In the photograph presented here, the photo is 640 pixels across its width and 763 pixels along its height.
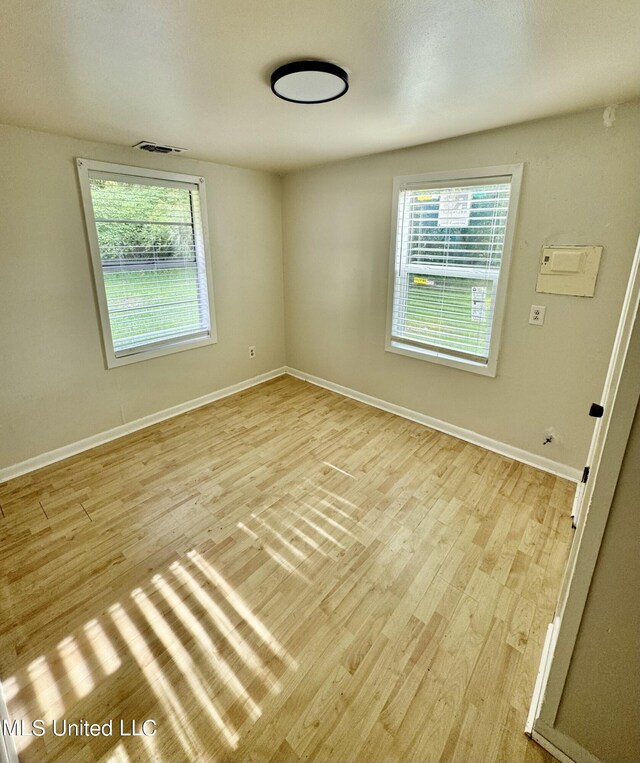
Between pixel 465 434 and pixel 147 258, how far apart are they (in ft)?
9.94

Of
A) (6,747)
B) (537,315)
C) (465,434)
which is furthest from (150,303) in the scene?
(537,315)

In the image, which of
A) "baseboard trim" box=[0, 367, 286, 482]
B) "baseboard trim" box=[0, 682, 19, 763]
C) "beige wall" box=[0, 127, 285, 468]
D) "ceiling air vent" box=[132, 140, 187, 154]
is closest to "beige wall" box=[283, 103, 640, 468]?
"beige wall" box=[0, 127, 285, 468]

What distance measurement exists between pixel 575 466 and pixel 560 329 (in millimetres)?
956

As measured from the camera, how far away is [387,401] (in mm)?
3582

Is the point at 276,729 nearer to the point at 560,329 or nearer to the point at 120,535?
the point at 120,535

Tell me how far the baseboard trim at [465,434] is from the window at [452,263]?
548 millimetres

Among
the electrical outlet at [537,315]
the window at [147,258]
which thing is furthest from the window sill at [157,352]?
the electrical outlet at [537,315]

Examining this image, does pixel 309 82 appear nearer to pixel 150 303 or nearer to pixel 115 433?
pixel 150 303

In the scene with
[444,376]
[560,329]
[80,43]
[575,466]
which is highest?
[80,43]

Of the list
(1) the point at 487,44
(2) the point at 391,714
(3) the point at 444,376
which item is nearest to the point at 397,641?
(2) the point at 391,714

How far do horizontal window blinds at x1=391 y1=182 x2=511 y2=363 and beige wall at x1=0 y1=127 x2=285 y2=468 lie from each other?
1.66m

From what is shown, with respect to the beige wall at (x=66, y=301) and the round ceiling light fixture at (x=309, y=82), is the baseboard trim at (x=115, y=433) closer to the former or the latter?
the beige wall at (x=66, y=301)

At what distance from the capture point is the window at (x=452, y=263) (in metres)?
2.55

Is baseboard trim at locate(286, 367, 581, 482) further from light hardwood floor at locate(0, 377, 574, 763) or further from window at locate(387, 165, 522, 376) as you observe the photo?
window at locate(387, 165, 522, 376)
